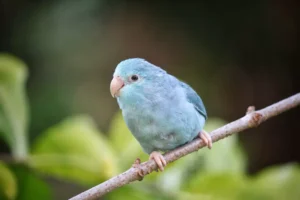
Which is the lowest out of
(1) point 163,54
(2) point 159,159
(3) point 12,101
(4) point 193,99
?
(2) point 159,159

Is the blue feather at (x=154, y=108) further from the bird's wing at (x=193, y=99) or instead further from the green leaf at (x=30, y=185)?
the green leaf at (x=30, y=185)

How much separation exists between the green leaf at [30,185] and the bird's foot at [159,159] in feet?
1.20

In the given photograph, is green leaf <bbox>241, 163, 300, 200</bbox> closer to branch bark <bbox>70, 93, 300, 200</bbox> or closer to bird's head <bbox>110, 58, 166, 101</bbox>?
branch bark <bbox>70, 93, 300, 200</bbox>

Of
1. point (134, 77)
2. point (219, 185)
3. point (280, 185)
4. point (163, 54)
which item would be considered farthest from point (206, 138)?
point (163, 54)

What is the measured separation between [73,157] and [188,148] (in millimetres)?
385

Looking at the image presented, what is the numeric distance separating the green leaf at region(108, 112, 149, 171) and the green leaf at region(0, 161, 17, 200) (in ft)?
0.87

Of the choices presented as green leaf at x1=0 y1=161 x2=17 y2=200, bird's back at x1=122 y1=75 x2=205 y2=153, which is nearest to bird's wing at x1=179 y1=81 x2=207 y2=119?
bird's back at x1=122 y1=75 x2=205 y2=153

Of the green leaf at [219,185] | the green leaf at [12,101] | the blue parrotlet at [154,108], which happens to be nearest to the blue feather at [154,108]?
the blue parrotlet at [154,108]

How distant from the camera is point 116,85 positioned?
0.84 m

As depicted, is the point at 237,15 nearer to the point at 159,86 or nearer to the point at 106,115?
the point at 106,115

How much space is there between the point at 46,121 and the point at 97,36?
403 millimetres

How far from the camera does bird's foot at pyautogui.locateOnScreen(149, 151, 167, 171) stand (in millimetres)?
859

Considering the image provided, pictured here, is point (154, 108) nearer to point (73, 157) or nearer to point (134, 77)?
point (134, 77)

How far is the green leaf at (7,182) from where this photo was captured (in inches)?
41.7
